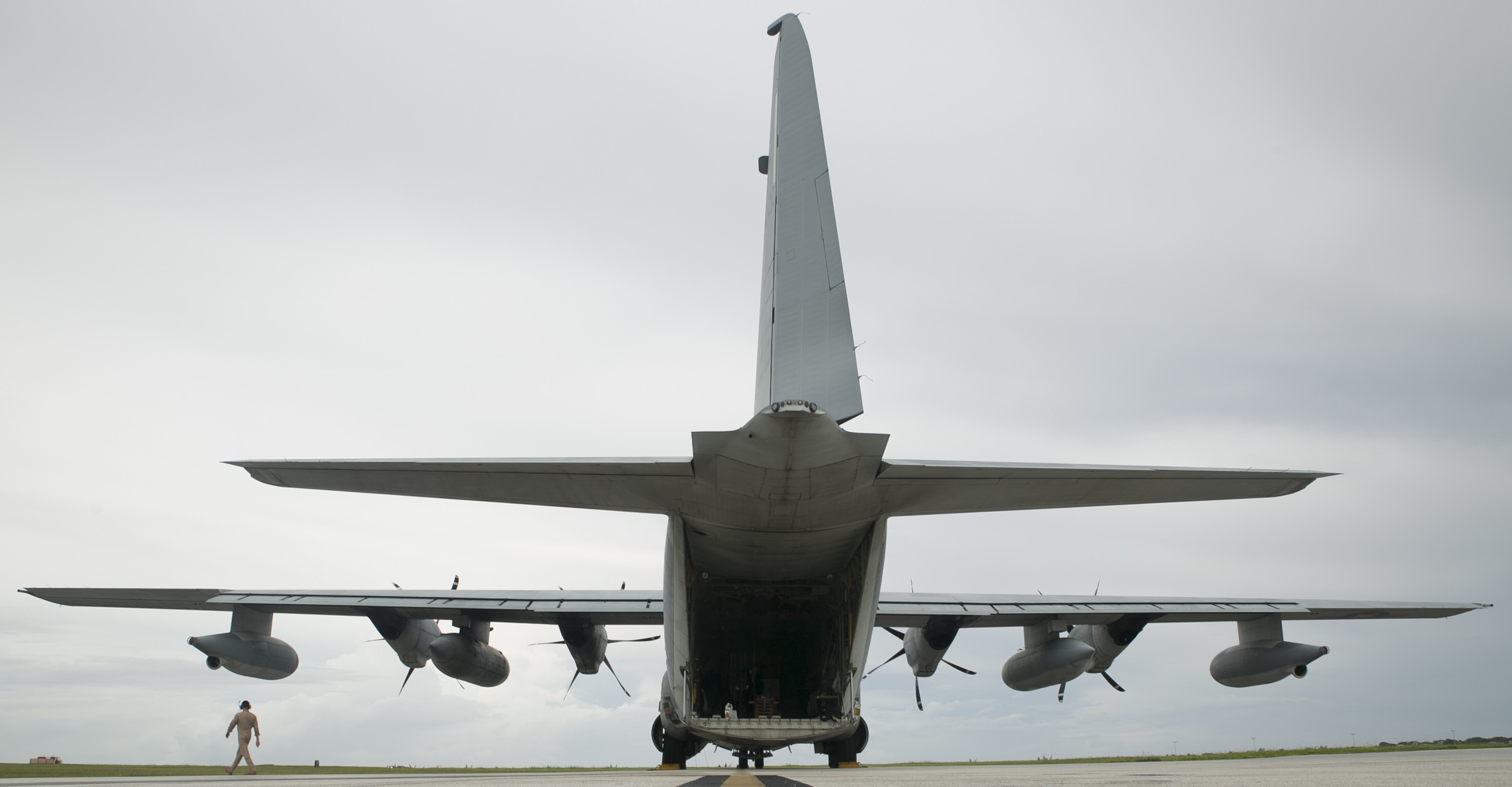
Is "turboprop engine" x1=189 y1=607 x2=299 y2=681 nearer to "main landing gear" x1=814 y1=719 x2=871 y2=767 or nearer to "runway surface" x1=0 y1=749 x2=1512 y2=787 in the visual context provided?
"runway surface" x1=0 y1=749 x2=1512 y2=787

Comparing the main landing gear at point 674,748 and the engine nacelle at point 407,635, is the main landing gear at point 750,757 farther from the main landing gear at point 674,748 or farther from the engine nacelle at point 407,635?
the engine nacelle at point 407,635

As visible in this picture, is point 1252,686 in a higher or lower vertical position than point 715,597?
lower

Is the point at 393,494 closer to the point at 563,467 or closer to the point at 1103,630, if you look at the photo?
the point at 563,467

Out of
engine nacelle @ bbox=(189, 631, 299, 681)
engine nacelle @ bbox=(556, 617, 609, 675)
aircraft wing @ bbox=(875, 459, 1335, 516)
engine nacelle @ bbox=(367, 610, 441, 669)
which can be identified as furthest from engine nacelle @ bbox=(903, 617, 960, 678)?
engine nacelle @ bbox=(189, 631, 299, 681)

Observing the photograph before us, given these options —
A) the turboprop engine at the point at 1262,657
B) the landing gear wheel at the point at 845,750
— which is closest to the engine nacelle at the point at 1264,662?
the turboprop engine at the point at 1262,657

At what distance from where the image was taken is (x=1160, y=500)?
7090 mm

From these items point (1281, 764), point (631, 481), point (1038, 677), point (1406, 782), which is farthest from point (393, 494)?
point (1038, 677)

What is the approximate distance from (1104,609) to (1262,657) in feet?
8.17

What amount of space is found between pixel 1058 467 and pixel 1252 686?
9.47 metres

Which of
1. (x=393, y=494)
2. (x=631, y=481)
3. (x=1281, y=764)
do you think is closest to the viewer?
(x=393, y=494)

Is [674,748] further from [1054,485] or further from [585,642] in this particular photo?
[1054,485]

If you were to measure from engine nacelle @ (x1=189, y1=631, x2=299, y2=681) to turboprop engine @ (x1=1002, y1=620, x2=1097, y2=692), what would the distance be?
11.3 m

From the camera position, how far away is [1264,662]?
13211mm

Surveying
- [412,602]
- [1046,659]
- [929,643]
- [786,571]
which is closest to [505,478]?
[786,571]
